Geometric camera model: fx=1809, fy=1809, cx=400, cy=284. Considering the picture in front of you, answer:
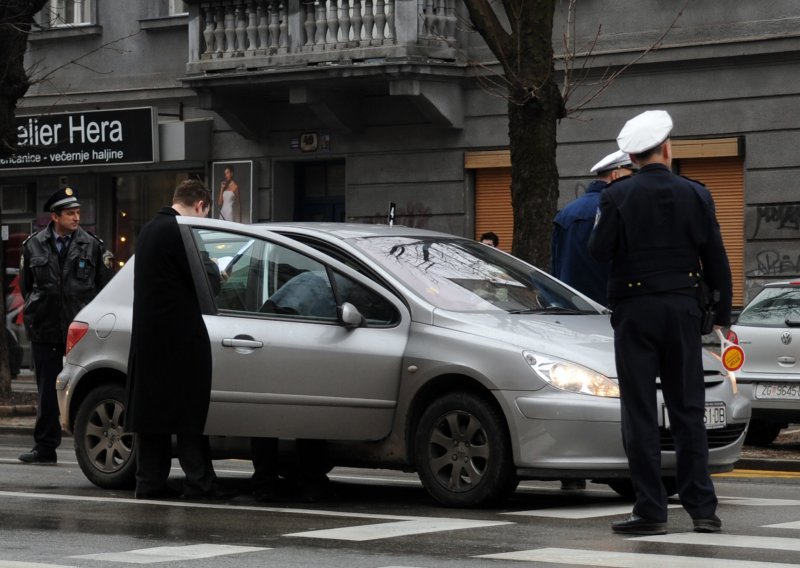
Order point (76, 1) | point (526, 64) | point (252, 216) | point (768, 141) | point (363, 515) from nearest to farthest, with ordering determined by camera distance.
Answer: point (363, 515) < point (526, 64) < point (768, 141) < point (252, 216) < point (76, 1)

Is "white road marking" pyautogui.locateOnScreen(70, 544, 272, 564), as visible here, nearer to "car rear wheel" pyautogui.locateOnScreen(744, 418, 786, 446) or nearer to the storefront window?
"car rear wheel" pyautogui.locateOnScreen(744, 418, 786, 446)

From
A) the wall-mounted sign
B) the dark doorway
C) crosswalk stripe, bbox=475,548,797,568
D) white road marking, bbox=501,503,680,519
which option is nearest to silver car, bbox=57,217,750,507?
white road marking, bbox=501,503,680,519

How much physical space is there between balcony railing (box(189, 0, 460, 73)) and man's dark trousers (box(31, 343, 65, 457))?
10761 millimetres

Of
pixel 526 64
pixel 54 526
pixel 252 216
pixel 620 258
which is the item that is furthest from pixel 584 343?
pixel 252 216

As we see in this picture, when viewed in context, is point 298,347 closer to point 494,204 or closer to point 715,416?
point 715,416

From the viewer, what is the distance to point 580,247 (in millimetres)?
11688

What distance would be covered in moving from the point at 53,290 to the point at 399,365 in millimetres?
4348

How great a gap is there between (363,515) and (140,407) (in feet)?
5.68

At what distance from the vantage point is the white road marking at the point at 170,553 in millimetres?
7387

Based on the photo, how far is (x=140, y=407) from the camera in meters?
10.3

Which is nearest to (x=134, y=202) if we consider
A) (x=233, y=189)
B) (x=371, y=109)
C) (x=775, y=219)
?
(x=233, y=189)

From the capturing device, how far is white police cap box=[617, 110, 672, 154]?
8203 millimetres

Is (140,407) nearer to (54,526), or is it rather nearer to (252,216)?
(54,526)

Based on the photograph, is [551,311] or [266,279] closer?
[551,311]
